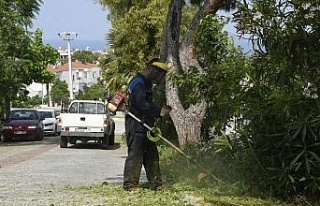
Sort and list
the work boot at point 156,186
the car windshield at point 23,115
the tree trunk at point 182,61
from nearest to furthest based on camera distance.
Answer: the work boot at point 156,186, the tree trunk at point 182,61, the car windshield at point 23,115

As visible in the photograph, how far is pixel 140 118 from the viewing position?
29.1 ft

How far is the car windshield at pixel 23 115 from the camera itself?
3053 centimetres

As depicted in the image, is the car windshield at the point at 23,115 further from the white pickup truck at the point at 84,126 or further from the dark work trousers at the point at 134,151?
the dark work trousers at the point at 134,151

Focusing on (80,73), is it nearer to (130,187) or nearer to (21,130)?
(21,130)

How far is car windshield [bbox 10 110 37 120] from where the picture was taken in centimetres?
3053

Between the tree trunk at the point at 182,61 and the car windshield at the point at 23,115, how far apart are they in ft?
59.9

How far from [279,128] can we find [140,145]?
208 centimetres

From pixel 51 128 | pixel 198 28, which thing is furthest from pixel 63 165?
pixel 51 128

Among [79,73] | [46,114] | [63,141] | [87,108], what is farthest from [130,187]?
[79,73]

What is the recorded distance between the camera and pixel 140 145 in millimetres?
8859

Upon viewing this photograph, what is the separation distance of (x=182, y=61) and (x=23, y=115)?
64.0 feet

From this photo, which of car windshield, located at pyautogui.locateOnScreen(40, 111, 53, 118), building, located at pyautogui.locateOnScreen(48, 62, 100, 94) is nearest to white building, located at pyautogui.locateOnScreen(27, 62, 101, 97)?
building, located at pyautogui.locateOnScreen(48, 62, 100, 94)

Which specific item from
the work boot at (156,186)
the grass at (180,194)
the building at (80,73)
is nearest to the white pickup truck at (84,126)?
the grass at (180,194)

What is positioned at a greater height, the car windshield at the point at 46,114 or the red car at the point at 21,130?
the car windshield at the point at 46,114
